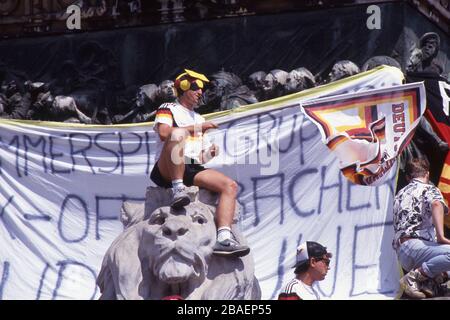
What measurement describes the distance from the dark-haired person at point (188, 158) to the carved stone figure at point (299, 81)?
8.20 ft

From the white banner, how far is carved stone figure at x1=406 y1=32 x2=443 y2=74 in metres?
0.58

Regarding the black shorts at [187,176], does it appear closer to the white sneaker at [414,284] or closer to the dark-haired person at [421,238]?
the dark-haired person at [421,238]

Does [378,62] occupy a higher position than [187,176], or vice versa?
[378,62]

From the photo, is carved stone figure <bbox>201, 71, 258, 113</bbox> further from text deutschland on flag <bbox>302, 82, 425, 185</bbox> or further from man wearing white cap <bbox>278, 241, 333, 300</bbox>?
man wearing white cap <bbox>278, 241, 333, 300</bbox>

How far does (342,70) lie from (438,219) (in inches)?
93.7

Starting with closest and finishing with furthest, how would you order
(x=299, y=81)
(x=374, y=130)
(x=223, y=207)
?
(x=223, y=207) < (x=374, y=130) < (x=299, y=81)

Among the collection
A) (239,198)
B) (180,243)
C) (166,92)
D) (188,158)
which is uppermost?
(166,92)

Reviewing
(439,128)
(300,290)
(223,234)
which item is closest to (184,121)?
(223,234)

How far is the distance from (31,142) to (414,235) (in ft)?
14.3

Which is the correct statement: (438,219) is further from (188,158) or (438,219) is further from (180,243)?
(180,243)

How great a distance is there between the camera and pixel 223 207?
12766mm

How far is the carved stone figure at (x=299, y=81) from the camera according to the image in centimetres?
1563

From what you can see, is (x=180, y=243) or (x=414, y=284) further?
(x=414, y=284)

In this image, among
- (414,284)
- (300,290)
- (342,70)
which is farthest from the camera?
(342,70)
